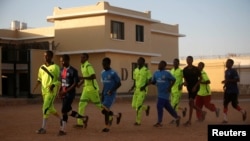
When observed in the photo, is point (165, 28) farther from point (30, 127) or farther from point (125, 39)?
point (30, 127)

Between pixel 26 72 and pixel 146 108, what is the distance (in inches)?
838

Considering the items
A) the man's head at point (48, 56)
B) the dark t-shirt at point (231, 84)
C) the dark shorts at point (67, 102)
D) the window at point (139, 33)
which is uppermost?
the window at point (139, 33)

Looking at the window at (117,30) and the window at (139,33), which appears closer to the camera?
the window at (117,30)

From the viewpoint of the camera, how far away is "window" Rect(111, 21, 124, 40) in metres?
31.6

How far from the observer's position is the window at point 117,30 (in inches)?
1243

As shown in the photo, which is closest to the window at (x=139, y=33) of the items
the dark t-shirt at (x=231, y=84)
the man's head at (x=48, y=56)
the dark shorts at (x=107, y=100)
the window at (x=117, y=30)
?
the window at (x=117, y=30)

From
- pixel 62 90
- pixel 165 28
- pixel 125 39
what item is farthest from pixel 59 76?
pixel 165 28

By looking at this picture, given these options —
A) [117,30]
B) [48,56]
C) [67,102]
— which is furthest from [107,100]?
[117,30]

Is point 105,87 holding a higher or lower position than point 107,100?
higher

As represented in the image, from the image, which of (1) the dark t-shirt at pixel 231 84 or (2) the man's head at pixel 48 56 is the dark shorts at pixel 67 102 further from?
(1) the dark t-shirt at pixel 231 84

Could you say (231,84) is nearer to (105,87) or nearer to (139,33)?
(105,87)

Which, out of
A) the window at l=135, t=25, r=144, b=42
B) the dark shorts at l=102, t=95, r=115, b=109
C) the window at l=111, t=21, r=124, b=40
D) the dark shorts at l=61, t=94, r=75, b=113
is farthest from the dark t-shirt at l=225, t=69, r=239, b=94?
the window at l=135, t=25, r=144, b=42

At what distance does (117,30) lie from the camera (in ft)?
105

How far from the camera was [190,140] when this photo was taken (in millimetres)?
9258
